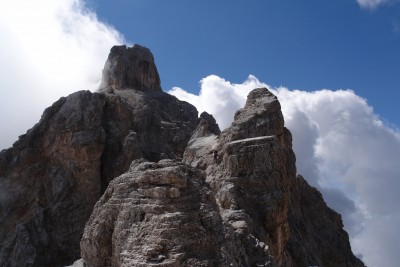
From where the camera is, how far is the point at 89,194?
53.8 m

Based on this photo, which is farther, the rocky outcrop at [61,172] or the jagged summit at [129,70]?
the jagged summit at [129,70]

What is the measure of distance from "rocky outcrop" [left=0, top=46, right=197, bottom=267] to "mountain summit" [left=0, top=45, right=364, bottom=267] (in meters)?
0.12

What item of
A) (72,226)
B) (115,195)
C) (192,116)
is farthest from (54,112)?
(115,195)

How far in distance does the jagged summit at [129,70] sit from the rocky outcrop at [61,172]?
15.9 m

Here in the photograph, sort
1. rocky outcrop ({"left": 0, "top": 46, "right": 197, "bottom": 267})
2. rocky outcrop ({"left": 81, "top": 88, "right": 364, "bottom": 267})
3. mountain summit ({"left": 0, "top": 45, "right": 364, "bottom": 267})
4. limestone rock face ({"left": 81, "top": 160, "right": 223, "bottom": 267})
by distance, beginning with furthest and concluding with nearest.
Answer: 1. rocky outcrop ({"left": 0, "top": 46, "right": 197, "bottom": 267})
2. mountain summit ({"left": 0, "top": 45, "right": 364, "bottom": 267})
3. rocky outcrop ({"left": 81, "top": 88, "right": 364, "bottom": 267})
4. limestone rock face ({"left": 81, "top": 160, "right": 223, "bottom": 267})

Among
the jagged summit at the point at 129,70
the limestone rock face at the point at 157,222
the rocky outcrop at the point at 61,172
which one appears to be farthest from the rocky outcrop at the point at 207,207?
the jagged summit at the point at 129,70

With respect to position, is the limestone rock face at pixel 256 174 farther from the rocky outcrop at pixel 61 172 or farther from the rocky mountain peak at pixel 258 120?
the rocky outcrop at pixel 61 172

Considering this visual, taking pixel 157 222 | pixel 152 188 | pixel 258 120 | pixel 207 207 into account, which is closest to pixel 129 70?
pixel 258 120

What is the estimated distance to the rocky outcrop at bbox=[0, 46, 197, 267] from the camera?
51.3 metres

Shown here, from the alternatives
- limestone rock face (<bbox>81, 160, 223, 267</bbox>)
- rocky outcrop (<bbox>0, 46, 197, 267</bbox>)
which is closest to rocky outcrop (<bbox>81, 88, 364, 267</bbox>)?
limestone rock face (<bbox>81, 160, 223, 267</bbox>)

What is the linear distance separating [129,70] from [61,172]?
1050 inches

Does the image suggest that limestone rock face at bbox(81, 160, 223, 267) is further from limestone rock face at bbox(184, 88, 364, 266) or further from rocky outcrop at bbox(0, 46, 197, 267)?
rocky outcrop at bbox(0, 46, 197, 267)

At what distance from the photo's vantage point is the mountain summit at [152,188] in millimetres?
13977

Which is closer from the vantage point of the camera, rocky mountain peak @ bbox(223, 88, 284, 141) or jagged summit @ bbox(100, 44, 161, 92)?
rocky mountain peak @ bbox(223, 88, 284, 141)
